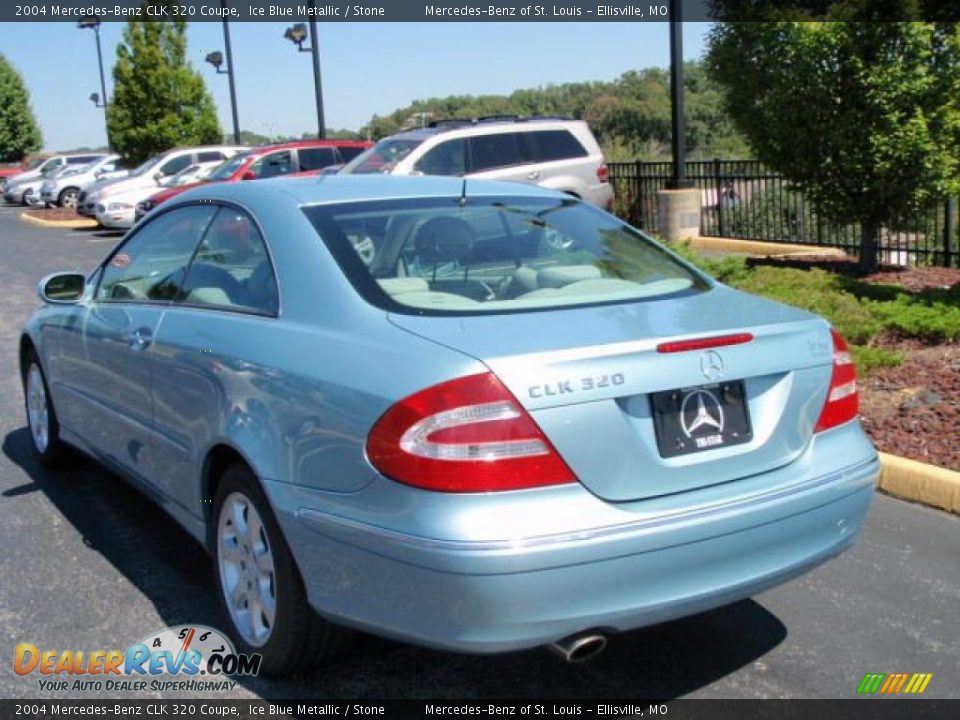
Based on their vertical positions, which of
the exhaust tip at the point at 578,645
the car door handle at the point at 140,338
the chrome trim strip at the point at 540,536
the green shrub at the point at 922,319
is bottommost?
the green shrub at the point at 922,319

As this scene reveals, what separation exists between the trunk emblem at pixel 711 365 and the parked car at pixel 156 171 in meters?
22.5

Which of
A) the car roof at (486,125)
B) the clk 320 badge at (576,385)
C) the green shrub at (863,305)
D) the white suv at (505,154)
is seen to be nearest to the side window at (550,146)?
the white suv at (505,154)

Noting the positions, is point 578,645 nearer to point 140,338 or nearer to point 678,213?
point 140,338

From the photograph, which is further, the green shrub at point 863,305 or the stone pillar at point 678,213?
the stone pillar at point 678,213

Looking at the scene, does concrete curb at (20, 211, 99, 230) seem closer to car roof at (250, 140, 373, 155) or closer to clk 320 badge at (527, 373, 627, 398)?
car roof at (250, 140, 373, 155)

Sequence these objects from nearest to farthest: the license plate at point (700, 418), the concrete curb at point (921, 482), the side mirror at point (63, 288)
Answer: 1. the license plate at point (700, 418)
2. the concrete curb at point (921, 482)
3. the side mirror at point (63, 288)

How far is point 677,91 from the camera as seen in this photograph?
46.9 ft

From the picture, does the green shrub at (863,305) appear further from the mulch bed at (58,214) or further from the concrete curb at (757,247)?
the mulch bed at (58,214)

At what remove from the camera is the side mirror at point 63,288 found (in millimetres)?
5305

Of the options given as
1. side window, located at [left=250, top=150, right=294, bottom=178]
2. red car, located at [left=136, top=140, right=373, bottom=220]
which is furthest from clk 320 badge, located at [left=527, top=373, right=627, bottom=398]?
side window, located at [left=250, top=150, right=294, bottom=178]

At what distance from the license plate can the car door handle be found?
7.30ft

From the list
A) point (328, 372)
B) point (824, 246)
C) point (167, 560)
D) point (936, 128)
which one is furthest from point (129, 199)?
point (328, 372)

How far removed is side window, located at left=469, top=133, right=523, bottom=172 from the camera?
47.1 feet

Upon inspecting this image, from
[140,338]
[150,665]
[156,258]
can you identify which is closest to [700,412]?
[150,665]
